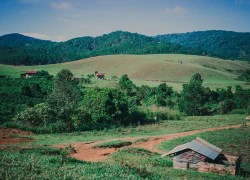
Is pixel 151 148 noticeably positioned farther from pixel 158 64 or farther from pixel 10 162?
pixel 158 64

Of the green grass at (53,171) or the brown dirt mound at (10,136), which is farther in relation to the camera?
the brown dirt mound at (10,136)

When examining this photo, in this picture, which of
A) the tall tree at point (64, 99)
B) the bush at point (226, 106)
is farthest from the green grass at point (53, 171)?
the bush at point (226, 106)

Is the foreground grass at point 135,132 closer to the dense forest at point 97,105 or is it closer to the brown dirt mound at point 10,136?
the brown dirt mound at point 10,136

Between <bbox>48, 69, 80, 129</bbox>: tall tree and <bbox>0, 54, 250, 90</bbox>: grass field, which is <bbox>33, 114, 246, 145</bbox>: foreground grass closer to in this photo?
<bbox>48, 69, 80, 129</bbox>: tall tree

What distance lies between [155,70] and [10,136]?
95.6 metres

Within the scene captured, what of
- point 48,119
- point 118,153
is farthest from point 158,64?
point 118,153

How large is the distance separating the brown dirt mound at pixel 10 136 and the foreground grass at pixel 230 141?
15669 mm

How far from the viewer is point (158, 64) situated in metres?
133

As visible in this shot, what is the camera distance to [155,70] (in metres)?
124

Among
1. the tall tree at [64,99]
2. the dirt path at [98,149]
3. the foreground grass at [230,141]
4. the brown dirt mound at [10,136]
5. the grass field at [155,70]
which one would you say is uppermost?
the grass field at [155,70]

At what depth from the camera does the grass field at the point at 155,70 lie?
108000 millimetres

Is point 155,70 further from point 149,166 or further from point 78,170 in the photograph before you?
point 78,170

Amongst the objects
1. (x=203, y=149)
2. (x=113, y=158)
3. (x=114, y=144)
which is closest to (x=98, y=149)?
(x=114, y=144)

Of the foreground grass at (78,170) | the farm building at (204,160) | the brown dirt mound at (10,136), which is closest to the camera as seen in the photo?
the foreground grass at (78,170)
